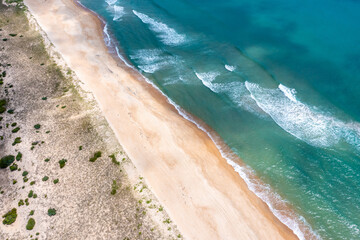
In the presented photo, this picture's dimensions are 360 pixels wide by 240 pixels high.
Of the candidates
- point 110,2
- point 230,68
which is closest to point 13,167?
point 230,68

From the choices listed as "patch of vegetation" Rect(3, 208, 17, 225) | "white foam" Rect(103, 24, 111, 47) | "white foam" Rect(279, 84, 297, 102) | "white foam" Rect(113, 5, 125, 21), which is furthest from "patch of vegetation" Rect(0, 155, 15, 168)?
"white foam" Rect(113, 5, 125, 21)

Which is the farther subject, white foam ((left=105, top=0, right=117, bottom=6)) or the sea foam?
the sea foam

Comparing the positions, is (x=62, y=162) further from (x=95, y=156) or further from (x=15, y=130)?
(x=15, y=130)

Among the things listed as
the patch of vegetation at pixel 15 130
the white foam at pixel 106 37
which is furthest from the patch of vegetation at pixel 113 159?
the white foam at pixel 106 37

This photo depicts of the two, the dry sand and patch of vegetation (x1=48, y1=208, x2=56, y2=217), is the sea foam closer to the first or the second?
the dry sand

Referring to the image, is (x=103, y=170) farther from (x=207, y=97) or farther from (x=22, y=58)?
(x=22, y=58)

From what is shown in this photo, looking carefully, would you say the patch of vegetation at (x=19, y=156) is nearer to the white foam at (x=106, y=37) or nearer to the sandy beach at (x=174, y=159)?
the sandy beach at (x=174, y=159)
